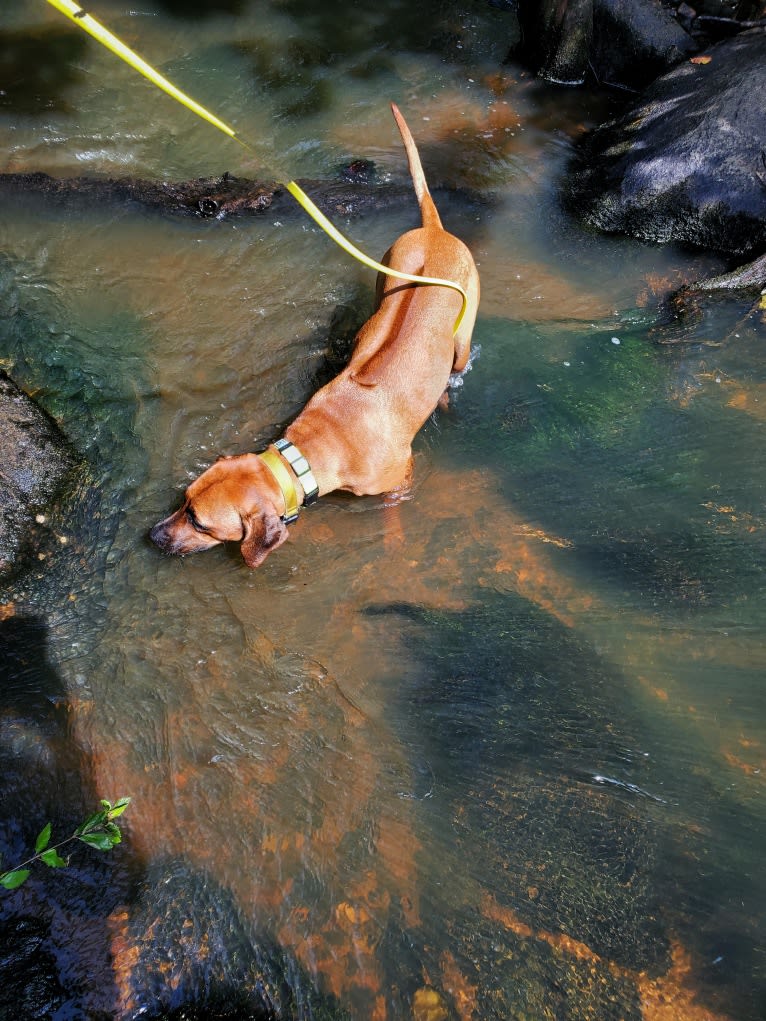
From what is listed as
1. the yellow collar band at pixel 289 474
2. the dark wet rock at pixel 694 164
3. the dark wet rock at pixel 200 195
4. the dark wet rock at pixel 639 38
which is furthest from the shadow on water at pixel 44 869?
the dark wet rock at pixel 639 38

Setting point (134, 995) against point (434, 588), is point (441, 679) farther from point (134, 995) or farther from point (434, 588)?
point (134, 995)

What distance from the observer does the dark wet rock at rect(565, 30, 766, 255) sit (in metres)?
6.25

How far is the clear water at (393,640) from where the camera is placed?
11.1ft

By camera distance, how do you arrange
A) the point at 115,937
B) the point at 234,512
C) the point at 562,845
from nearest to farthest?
the point at 115,937 < the point at 562,845 < the point at 234,512

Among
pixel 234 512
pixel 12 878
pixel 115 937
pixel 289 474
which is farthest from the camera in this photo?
pixel 289 474

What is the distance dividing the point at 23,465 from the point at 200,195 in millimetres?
3364

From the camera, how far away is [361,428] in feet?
15.0

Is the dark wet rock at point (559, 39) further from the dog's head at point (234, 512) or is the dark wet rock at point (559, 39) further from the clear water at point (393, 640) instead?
the dog's head at point (234, 512)

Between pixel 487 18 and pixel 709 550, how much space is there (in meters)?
7.79

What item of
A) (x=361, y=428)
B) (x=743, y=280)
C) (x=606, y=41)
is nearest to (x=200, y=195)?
(x=361, y=428)

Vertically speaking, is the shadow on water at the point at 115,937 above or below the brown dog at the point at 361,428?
below

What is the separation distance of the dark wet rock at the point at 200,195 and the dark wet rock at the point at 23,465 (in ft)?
8.26

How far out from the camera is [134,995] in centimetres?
318

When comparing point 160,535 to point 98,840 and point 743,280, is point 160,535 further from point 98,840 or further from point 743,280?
point 743,280
